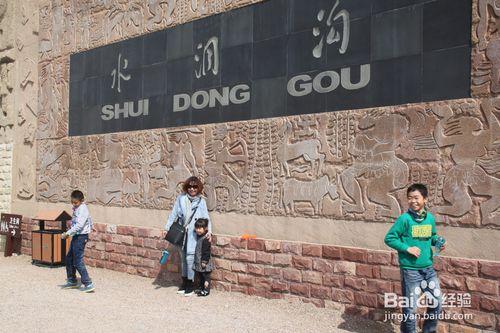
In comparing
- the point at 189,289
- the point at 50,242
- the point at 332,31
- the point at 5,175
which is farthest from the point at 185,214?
the point at 5,175

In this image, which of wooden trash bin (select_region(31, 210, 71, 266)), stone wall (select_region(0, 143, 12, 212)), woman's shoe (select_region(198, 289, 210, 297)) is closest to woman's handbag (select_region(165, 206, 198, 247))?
woman's shoe (select_region(198, 289, 210, 297))

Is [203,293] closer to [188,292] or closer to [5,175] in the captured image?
[188,292]

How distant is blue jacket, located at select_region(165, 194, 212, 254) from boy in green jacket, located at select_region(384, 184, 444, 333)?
3.43 meters

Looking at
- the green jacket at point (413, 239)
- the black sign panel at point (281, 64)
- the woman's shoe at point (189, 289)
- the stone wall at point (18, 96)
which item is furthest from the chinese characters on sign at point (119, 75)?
the green jacket at point (413, 239)

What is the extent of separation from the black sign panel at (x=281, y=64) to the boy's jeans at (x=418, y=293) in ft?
6.42

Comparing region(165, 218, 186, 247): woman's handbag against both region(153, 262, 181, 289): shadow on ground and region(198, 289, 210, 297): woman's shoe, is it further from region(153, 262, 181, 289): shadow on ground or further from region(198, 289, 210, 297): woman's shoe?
region(153, 262, 181, 289): shadow on ground

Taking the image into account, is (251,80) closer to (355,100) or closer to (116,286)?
(355,100)

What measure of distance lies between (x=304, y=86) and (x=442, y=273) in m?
2.84

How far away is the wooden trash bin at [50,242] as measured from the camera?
10.5 m

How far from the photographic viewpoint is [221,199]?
27.1ft

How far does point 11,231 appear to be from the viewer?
12117 mm

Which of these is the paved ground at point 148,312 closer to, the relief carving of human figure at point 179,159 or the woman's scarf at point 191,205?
the woman's scarf at point 191,205

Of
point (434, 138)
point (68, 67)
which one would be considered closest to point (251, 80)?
point (434, 138)

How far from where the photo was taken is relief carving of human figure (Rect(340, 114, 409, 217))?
636 centimetres
